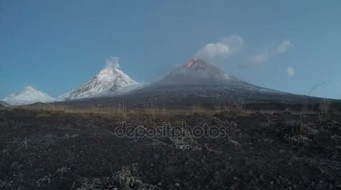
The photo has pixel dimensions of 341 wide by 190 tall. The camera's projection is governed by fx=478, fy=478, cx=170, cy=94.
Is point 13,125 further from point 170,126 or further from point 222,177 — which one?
point 222,177

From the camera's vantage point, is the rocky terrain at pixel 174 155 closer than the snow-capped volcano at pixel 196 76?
Yes

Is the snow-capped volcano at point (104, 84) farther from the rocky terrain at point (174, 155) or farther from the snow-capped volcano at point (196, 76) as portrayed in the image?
the rocky terrain at point (174, 155)

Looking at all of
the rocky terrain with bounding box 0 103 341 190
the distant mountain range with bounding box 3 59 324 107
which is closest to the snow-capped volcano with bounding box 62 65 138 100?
the distant mountain range with bounding box 3 59 324 107

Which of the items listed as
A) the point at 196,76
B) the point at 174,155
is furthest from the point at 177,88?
the point at 174,155

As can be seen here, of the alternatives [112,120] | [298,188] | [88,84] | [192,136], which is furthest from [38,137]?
[88,84]

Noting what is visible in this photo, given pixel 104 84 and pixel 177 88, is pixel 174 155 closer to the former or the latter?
pixel 177 88

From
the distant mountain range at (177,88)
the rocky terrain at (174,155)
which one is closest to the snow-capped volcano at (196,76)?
the distant mountain range at (177,88)

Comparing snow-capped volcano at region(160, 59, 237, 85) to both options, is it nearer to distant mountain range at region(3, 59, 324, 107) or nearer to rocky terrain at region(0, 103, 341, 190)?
distant mountain range at region(3, 59, 324, 107)

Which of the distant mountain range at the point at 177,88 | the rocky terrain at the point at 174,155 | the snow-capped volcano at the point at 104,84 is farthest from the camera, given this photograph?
the snow-capped volcano at the point at 104,84
